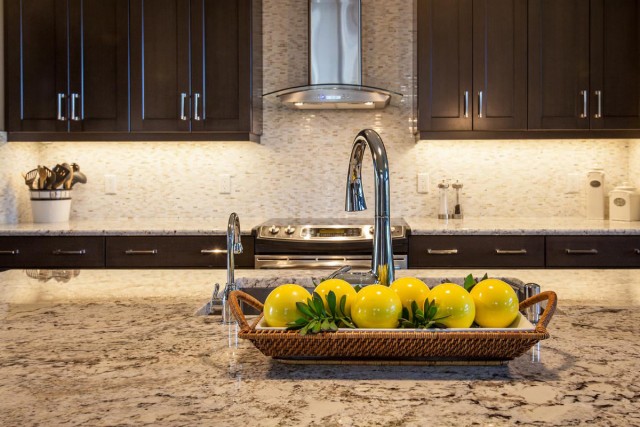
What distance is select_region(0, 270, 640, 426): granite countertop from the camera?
2.73ft

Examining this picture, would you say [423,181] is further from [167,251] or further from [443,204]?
[167,251]

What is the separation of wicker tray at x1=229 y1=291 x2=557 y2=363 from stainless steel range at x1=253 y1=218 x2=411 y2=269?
90.9 inches

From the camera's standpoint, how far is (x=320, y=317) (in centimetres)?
103

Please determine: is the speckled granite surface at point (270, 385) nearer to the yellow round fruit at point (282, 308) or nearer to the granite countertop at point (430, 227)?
the yellow round fruit at point (282, 308)

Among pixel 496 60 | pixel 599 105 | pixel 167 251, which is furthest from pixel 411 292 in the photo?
pixel 599 105

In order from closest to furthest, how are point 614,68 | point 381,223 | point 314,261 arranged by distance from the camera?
point 381,223 < point 314,261 < point 614,68

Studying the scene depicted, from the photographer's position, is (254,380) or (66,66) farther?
(66,66)

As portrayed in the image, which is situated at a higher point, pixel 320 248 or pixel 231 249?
pixel 231 249

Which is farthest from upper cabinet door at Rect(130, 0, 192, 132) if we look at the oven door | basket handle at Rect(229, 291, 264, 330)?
basket handle at Rect(229, 291, 264, 330)

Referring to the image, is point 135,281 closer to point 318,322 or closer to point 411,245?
point 318,322

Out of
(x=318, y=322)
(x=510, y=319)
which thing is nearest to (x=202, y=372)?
(x=318, y=322)

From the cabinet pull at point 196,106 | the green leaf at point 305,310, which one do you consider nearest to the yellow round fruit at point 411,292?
the green leaf at point 305,310

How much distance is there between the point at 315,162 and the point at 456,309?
10.2 feet

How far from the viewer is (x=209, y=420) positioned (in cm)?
82
